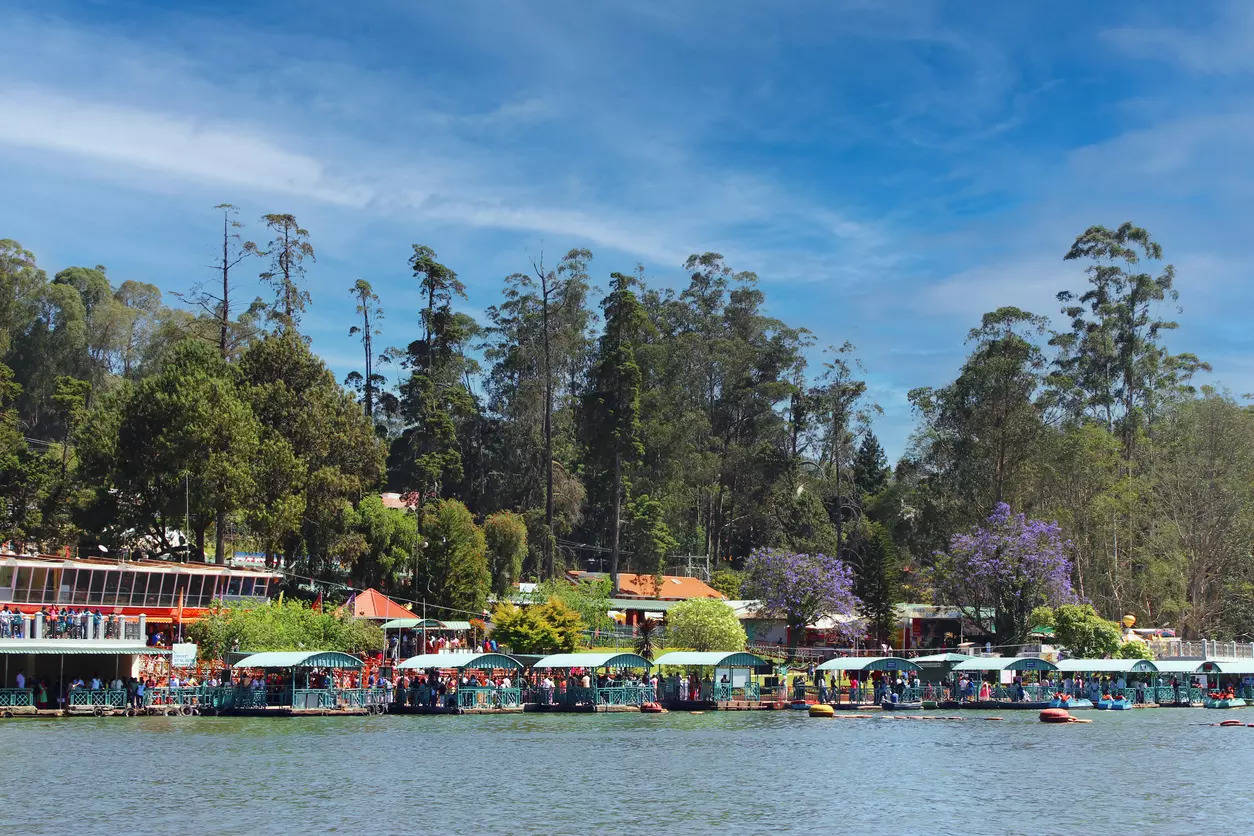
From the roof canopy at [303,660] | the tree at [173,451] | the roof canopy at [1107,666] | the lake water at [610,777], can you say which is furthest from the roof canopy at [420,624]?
the roof canopy at [1107,666]

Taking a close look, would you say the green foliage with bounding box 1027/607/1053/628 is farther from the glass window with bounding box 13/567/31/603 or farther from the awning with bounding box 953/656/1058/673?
the glass window with bounding box 13/567/31/603

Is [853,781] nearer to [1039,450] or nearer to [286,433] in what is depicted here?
[286,433]

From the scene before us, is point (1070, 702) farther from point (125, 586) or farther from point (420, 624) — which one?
point (125, 586)

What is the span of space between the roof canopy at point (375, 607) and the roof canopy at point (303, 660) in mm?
14540

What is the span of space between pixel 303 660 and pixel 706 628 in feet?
78.0

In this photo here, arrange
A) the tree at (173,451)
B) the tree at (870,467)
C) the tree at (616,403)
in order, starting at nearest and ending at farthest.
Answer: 1. the tree at (173,451)
2. the tree at (616,403)
3. the tree at (870,467)

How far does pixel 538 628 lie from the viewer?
64.1m

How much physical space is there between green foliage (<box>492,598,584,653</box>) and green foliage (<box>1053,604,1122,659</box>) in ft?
83.6

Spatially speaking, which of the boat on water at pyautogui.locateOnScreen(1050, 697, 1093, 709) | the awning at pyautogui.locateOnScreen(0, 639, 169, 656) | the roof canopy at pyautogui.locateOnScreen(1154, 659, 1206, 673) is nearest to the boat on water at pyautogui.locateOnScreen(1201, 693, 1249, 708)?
the roof canopy at pyautogui.locateOnScreen(1154, 659, 1206, 673)

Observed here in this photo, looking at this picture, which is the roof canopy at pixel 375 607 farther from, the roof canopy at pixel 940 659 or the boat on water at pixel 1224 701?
the boat on water at pixel 1224 701

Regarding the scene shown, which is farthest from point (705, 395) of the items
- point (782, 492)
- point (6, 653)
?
point (6, 653)

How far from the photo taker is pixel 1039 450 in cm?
8231

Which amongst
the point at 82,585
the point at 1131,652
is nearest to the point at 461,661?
the point at 82,585

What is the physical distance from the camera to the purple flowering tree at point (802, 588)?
76312 millimetres
